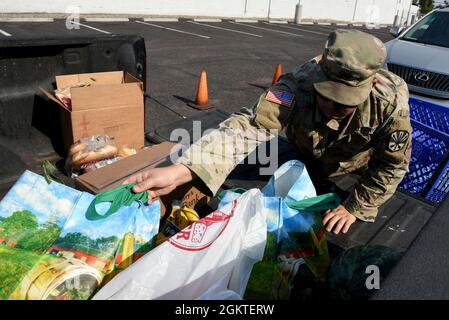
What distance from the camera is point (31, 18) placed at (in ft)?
33.7

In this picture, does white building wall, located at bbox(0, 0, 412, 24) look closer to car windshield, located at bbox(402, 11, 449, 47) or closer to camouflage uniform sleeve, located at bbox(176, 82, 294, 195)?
car windshield, located at bbox(402, 11, 449, 47)

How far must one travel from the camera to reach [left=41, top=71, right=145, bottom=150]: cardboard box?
8.00ft

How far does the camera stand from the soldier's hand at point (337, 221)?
1641 mm

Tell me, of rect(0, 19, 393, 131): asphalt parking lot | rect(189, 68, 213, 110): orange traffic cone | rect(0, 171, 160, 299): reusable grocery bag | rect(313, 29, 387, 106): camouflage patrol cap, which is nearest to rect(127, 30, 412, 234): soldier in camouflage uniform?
rect(313, 29, 387, 106): camouflage patrol cap

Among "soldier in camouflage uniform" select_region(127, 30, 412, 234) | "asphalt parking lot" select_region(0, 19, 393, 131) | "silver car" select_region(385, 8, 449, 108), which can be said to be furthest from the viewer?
"asphalt parking lot" select_region(0, 19, 393, 131)

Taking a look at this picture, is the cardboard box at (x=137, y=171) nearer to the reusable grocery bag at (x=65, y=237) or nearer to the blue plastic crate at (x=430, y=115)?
the reusable grocery bag at (x=65, y=237)

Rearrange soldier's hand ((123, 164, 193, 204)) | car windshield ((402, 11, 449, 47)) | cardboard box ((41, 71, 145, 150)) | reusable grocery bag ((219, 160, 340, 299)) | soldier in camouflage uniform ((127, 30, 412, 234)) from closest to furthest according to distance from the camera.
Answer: reusable grocery bag ((219, 160, 340, 299)) < soldier's hand ((123, 164, 193, 204)) < soldier in camouflage uniform ((127, 30, 412, 234)) < cardboard box ((41, 71, 145, 150)) < car windshield ((402, 11, 449, 47))

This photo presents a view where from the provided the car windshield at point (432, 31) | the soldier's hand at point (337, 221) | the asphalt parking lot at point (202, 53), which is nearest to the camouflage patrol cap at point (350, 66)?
the soldier's hand at point (337, 221)

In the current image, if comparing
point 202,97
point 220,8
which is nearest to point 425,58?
point 202,97

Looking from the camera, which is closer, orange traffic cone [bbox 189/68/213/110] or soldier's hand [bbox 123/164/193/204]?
soldier's hand [bbox 123/164/193/204]

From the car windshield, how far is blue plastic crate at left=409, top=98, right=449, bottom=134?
363 centimetres

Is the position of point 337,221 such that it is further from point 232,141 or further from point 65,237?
point 65,237

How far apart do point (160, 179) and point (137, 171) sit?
479 millimetres
